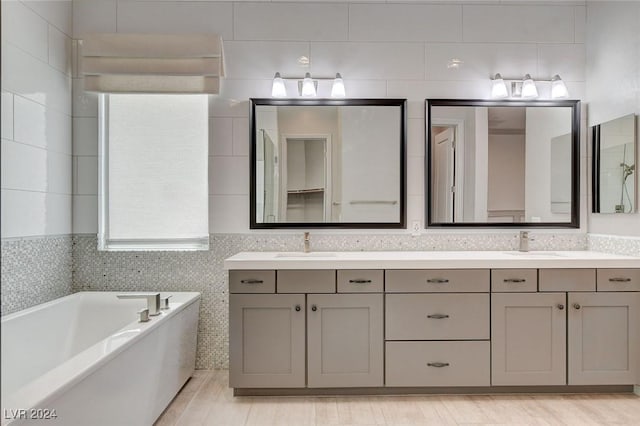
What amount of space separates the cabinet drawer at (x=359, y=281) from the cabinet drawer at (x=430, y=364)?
0.34 metres

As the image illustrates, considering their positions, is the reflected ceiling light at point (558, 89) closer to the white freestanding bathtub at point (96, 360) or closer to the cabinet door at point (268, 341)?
the cabinet door at point (268, 341)

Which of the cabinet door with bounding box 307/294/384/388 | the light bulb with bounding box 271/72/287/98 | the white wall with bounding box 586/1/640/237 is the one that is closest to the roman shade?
the light bulb with bounding box 271/72/287/98

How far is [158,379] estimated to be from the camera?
7.52ft

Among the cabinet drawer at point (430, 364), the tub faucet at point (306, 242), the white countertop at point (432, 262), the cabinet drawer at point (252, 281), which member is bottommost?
the cabinet drawer at point (430, 364)

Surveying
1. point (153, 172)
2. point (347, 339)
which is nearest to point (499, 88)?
point (347, 339)

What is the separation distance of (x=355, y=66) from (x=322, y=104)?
0.36 meters

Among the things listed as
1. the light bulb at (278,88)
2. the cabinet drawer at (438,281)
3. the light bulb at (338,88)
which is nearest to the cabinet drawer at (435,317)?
the cabinet drawer at (438,281)

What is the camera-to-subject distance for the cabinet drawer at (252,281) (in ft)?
8.45

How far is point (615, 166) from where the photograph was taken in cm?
286

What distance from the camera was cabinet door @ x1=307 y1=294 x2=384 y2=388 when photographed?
2578 mm

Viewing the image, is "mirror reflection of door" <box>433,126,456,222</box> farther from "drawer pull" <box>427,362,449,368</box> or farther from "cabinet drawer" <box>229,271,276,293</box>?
"cabinet drawer" <box>229,271,276,293</box>

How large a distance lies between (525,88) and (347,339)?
2.07 m

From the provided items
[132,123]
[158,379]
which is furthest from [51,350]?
[132,123]

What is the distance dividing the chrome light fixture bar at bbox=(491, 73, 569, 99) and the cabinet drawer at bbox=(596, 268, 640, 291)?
4.04ft
